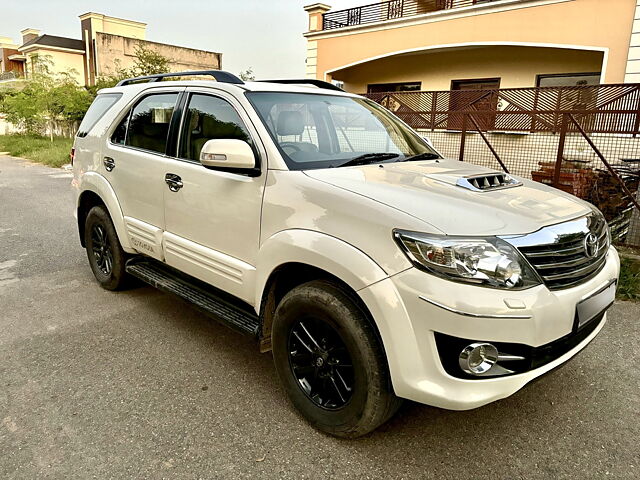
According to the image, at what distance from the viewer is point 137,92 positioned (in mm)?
4051

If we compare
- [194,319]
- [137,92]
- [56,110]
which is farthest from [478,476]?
[56,110]

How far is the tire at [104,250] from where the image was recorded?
426cm

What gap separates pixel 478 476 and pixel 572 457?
1.74ft

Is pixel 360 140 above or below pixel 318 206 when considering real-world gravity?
above

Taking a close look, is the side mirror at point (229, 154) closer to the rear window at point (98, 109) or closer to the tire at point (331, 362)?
the tire at point (331, 362)

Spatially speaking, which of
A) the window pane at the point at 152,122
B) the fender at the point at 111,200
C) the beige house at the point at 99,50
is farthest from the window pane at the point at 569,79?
the beige house at the point at 99,50

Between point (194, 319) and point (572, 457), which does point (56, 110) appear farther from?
point (572, 457)

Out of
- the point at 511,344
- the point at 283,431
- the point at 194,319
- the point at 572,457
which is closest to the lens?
the point at 511,344

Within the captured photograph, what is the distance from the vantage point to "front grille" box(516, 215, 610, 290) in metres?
2.14

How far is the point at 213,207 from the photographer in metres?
3.06

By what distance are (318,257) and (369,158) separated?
101cm

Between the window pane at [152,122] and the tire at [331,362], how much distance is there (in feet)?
5.95

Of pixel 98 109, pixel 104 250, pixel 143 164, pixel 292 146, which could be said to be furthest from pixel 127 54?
pixel 292 146

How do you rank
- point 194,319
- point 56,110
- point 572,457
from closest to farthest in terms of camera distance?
1. point 572,457
2. point 194,319
3. point 56,110
